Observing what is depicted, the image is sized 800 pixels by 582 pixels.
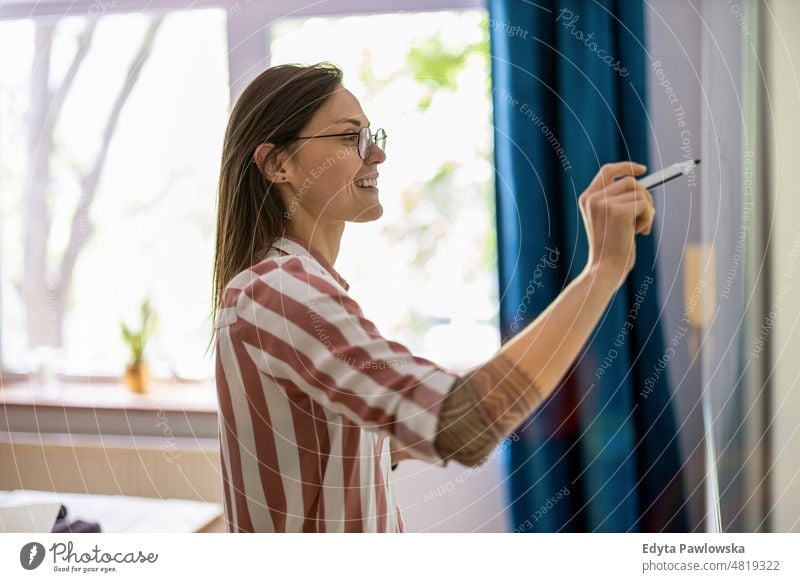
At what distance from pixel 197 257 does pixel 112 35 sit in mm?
336

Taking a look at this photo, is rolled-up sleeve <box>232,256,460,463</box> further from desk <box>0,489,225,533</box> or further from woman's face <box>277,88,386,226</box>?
desk <box>0,489,225,533</box>

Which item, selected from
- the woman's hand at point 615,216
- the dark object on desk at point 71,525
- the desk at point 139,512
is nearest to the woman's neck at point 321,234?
the woman's hand at point 615,216

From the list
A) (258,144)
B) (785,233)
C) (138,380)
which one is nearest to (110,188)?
(138,380)

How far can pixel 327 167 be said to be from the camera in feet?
2.00

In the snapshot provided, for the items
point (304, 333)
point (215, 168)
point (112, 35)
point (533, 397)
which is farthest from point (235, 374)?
point (112, 35)

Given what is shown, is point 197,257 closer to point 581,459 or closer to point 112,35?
point 112,35

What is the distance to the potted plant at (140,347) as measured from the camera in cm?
84

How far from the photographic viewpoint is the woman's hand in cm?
66

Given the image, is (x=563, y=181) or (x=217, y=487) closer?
(x=563, y=181)

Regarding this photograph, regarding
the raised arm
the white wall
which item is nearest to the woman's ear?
the raised arm

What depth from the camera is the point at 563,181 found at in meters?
0.73

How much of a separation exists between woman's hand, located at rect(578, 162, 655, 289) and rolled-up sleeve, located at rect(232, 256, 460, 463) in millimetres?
234

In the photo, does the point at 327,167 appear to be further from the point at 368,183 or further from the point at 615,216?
the point at 615,216

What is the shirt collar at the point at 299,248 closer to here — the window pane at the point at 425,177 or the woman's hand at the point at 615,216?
the window pane at the point at 425,177
